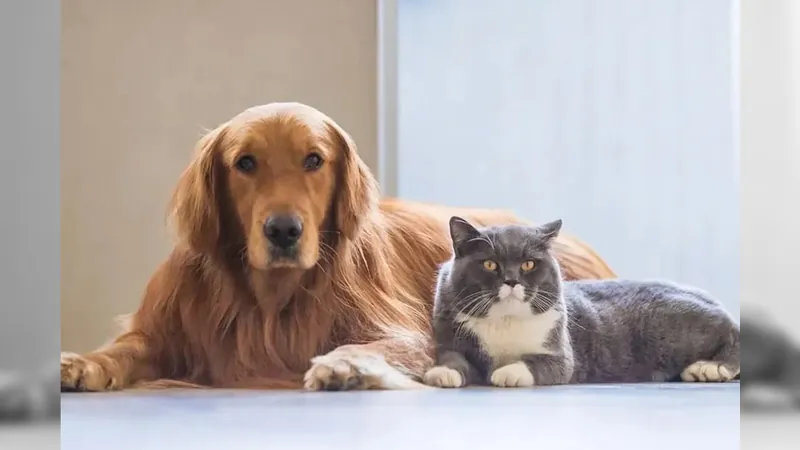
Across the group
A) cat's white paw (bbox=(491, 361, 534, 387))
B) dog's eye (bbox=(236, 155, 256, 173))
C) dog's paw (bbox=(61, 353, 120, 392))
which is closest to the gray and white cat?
Answer: cat's white paw (bbox=(491, 361, 534, 387))

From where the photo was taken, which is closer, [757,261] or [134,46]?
[757,261]

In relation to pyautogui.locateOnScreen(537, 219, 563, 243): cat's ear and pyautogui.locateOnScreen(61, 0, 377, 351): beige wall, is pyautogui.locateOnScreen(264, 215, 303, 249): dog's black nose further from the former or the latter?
pyautogui.locateOnScreen(537, 219, 563, 243): cat's ear

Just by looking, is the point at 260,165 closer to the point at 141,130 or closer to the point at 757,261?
the point at 141,130

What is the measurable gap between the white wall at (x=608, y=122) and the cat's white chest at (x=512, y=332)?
0.75ft

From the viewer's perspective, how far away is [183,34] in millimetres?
1706

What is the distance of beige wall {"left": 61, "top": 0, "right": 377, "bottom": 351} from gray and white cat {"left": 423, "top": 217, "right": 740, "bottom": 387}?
299 mm

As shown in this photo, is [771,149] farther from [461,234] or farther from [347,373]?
[347,373]

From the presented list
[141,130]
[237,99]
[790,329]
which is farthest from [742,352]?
[141,130]

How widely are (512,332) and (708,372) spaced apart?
40cm

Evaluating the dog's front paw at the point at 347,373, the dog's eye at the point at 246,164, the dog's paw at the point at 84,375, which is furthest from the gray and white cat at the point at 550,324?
the dog's paw at the point at 84,375

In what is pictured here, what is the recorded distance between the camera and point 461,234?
1.68m

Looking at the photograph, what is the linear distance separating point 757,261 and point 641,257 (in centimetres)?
29

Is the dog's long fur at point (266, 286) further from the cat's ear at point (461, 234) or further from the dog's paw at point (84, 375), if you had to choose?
the cat's ear at point (461, 234)

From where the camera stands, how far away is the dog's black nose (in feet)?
5.20
